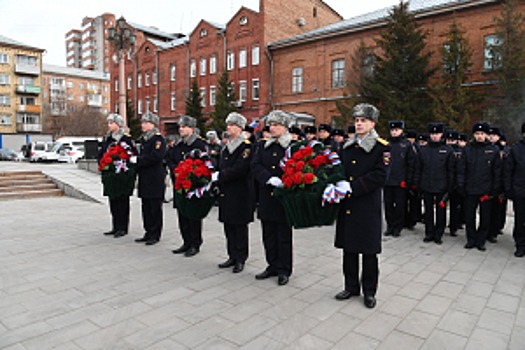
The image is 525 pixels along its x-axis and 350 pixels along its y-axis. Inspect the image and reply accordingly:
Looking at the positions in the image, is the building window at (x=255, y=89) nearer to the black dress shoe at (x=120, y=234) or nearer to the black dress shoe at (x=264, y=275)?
the black dress shoe at (x=120, y=234)

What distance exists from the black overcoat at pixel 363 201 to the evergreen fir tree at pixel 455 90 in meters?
17.4

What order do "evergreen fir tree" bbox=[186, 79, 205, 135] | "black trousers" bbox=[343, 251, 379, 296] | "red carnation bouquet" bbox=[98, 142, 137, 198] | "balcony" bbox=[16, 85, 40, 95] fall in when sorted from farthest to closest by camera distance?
"balcony" bbox=[16, 85, 40, 95], "evergreen fir tree" bbox=[186, 79, 205, 135], "red carnation bouquet" bbox=[98, 142, 137, 198], "black trousers" bbox=[343, 251, 379, 296]

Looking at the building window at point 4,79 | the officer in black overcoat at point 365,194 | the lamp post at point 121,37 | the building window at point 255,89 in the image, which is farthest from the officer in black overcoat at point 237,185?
the building window at point 4,79

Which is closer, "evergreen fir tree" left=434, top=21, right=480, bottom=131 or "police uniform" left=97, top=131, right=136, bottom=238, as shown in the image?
"police uniform" left=97, top=131, right=136, bottom=238

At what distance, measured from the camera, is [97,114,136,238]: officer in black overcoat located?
280 inches

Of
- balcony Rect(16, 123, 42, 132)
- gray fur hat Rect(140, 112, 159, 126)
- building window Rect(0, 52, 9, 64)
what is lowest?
gray fur hat Rect(140, 112, 159, 126)

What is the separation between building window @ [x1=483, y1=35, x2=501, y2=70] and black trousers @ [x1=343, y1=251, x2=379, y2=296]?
20.7 meters

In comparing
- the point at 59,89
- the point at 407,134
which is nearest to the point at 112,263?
the point at 407,134

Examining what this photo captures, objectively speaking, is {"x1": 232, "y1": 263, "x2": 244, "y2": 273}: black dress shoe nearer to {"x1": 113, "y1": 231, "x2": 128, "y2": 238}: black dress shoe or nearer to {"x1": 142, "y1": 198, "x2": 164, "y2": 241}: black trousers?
{"x1": 142, "y1": 198, "x2": 164, "y2": 241}: black trousers

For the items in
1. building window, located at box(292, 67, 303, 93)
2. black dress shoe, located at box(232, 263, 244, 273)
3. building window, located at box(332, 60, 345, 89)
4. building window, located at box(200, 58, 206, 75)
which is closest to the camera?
black dress shoe, located at box(232, 263, 244, 273)

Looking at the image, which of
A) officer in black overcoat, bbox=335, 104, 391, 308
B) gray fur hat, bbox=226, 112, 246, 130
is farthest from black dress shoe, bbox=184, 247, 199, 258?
officer in black overcoat, bbox=335, 104, 391, 308

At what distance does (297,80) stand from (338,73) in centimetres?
382

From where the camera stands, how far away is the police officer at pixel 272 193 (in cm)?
471

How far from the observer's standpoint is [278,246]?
488cm
